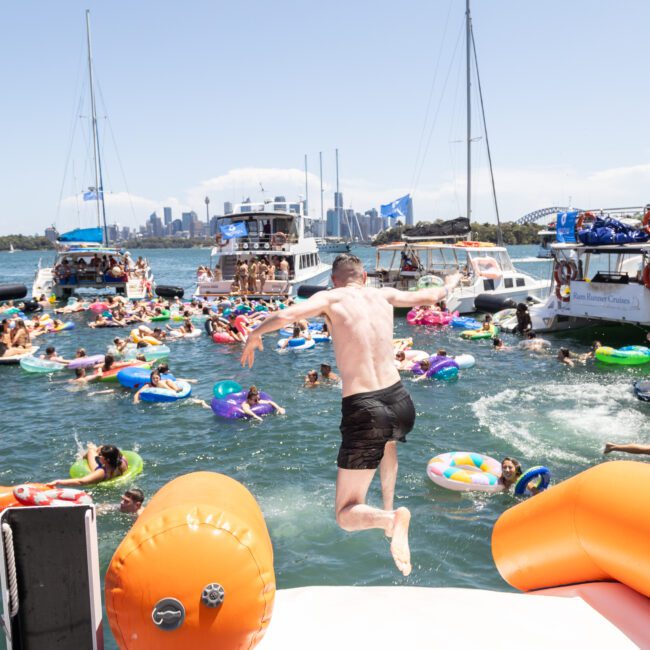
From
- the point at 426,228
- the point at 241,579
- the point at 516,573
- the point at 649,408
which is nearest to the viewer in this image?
the point at 241,579

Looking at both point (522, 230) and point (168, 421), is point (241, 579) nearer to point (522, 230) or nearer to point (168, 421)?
point (168, 421)

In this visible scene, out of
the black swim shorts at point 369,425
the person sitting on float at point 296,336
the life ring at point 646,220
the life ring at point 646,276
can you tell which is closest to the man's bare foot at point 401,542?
the black swim shorts at point 369,425

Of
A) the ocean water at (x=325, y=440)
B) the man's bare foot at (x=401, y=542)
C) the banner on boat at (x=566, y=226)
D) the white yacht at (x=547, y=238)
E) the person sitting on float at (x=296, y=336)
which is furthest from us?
the white yacht at (x=547, y=238)

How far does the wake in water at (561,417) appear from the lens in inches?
467

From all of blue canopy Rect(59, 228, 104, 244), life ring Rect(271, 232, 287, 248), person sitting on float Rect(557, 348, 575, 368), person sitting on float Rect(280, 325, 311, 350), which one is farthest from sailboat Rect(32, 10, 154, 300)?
person sitting on float Rect(557, 348, 575, 368)

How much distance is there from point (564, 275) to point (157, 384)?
49.9ft

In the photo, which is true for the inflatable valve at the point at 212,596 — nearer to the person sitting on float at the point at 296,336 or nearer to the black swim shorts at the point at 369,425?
the black swim shorts at the point at 369,425

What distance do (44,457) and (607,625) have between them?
35.9 feet

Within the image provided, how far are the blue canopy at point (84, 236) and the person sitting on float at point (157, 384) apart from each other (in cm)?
2437

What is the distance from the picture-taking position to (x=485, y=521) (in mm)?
9070

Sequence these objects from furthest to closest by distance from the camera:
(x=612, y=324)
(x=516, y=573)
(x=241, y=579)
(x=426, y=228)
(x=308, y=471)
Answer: (x=426, y=228) < (x=612, y=324) < (x=308, y=471) < (x=516, y=573) < (x=241, y=579)

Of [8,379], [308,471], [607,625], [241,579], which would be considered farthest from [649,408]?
[8,379]

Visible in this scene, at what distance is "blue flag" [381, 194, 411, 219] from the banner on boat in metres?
14.5

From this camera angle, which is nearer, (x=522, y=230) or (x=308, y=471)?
(x=308, y=471)
